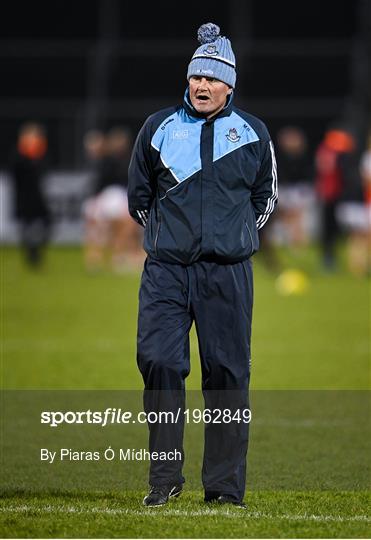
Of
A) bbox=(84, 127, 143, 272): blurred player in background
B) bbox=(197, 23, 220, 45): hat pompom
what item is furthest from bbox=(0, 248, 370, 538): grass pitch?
bbox=(197, 23, 220, 45): hat pompom

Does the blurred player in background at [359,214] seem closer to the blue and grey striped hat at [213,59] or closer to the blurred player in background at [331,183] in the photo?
the blurred player in background at [331,183]

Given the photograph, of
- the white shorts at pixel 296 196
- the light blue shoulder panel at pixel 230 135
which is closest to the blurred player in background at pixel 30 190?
the white shorts at pixel 296 196

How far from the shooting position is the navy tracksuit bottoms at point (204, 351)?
672 cm

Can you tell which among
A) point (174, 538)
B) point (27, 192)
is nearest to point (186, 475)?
point (174, 538)

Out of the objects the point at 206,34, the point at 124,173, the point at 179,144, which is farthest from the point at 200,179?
the point at 124,173

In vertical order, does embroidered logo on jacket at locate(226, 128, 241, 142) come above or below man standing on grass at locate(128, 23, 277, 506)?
above

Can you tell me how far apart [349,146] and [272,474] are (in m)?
17.4

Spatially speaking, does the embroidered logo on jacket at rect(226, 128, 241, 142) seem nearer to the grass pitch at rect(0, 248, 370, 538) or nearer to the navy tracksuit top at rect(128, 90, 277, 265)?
the navy tracksuit top at rect(128, 90, 277, 265)

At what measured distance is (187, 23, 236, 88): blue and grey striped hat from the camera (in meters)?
6.67

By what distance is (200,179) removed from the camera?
21.9 ft

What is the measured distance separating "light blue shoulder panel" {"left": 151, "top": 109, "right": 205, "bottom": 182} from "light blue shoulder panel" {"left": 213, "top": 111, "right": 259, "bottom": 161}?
0.29 ft

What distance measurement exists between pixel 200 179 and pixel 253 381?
5.35 metres

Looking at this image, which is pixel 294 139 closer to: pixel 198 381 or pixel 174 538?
pixel 198 381

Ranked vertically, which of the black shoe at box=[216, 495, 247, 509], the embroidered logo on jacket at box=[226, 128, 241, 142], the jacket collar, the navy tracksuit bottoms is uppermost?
the jacket collar
